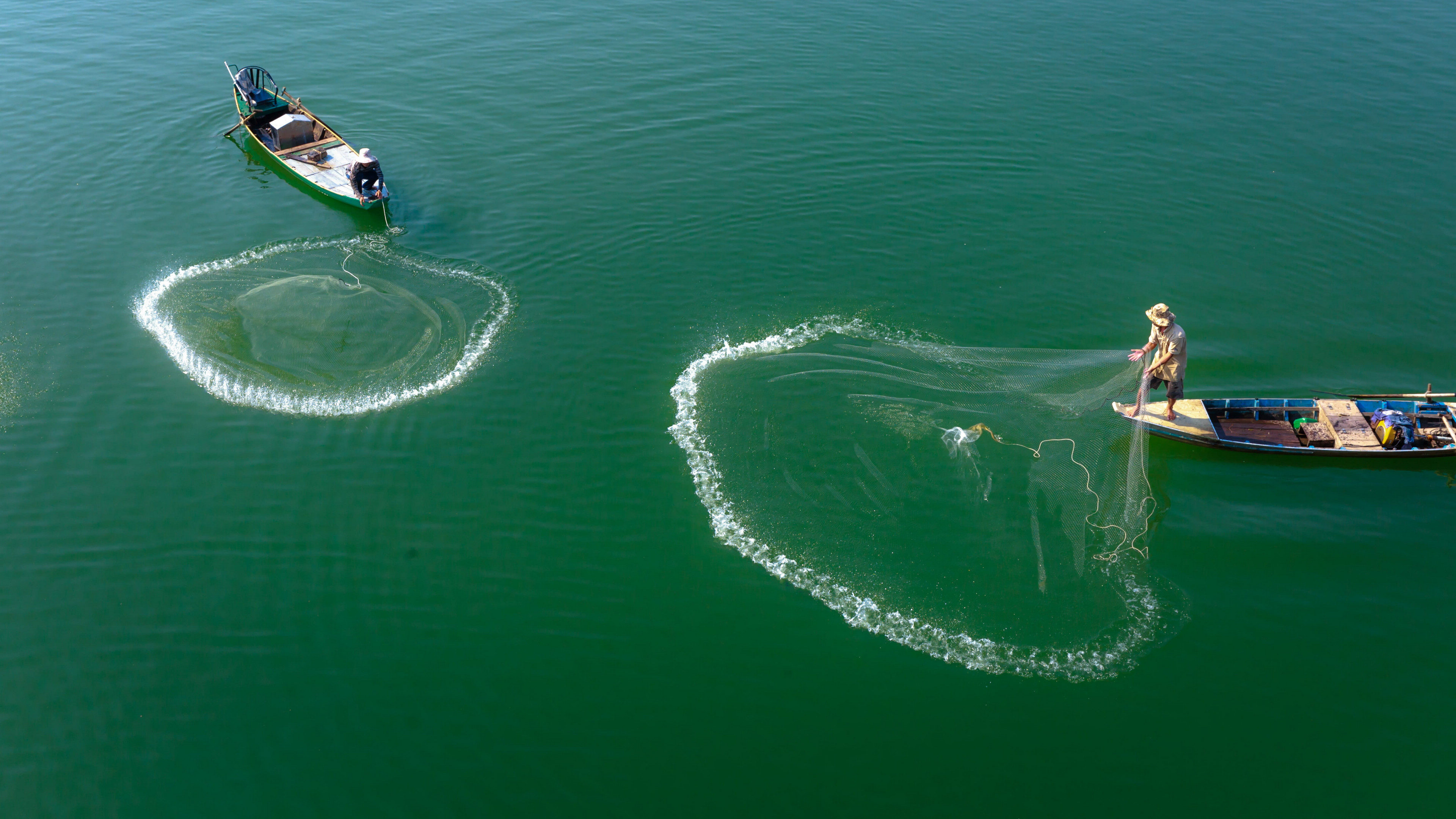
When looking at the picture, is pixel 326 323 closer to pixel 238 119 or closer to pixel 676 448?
pixel 676 448

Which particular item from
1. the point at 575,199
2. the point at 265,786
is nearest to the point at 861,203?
the point at 575,199

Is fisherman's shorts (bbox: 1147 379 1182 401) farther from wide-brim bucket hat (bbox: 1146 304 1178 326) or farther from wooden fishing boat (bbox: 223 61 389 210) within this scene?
wooden fishing boat (bbox: 223 61 389 210)

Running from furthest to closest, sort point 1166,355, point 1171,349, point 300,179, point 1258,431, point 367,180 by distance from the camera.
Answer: point 300,179, point 367,180, point 1258,431, point 1166,355, point 1171,349

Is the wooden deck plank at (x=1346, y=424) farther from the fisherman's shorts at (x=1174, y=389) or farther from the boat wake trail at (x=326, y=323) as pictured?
the boat wake trail at (x=326, y=323)

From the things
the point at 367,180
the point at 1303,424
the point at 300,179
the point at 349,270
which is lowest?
the point at 349,270

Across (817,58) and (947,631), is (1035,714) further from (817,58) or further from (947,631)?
(817,58)

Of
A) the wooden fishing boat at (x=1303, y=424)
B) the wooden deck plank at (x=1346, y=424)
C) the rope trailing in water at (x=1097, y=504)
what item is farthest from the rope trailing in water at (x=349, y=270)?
the wooden deck plank at (x=1346, y=424)

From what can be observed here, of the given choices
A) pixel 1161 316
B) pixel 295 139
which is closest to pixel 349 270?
pixel 295 139

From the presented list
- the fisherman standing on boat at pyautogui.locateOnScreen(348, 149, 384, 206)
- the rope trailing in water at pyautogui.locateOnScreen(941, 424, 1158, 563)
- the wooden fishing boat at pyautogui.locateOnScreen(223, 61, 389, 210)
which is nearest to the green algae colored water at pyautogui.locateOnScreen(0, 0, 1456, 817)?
the rope trailing in water at pyautogui.locateOnScreen(941, 424, 1158, 563)
